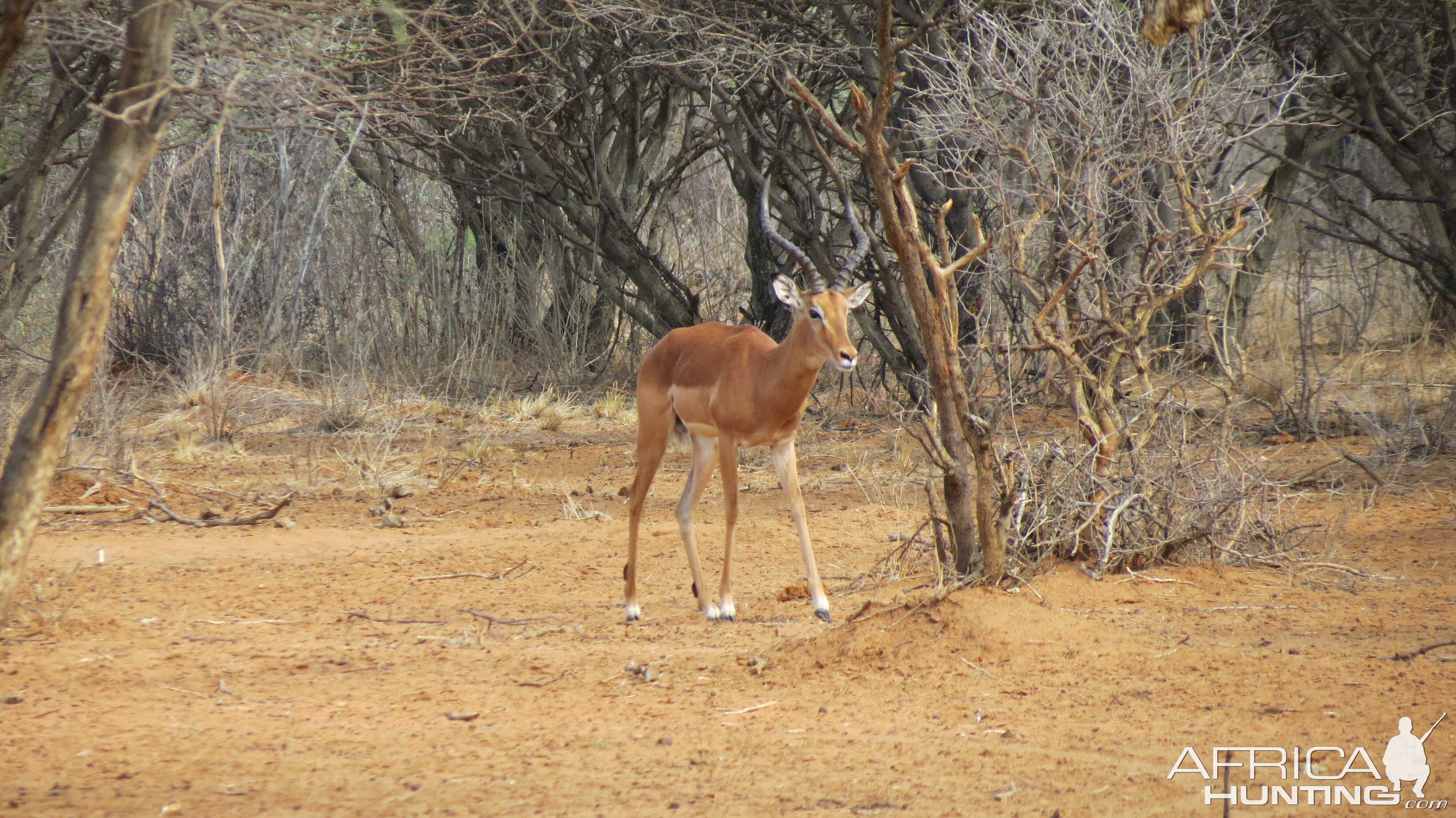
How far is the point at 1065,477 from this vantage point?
634 centimetres

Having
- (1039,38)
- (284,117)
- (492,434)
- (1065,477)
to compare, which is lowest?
(492,434)

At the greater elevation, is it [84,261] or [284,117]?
[284,117]

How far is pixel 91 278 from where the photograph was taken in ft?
13.0

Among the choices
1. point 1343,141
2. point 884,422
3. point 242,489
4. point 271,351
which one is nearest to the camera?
point 242,489

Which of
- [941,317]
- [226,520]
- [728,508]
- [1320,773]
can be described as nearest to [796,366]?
[728,508]

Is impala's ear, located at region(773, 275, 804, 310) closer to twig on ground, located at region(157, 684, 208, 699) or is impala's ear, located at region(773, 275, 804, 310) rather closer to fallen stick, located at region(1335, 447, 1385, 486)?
twig on ground, located at region(157, 684, 208, 699)

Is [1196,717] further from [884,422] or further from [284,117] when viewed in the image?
[884,422]

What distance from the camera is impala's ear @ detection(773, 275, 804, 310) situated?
6.52 metres

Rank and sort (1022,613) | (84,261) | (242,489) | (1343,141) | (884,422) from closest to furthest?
(84,261) → (1022,613) → (242,489) → (884,422) → (1343,141)

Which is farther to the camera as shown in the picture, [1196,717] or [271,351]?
[271,351]

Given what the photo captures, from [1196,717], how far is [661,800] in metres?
1.83

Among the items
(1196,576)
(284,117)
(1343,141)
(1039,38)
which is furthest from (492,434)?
(1343,141)

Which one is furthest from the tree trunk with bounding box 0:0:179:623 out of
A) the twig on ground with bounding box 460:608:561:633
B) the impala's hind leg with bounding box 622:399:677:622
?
the impala's hind leg with bounding box 622:399:677:622

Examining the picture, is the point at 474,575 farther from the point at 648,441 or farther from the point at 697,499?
the point at 697,499
